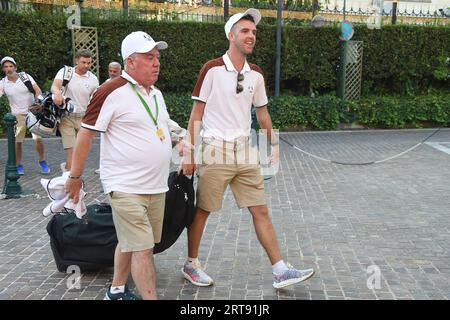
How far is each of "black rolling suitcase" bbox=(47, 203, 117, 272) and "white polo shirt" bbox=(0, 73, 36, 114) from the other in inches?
182

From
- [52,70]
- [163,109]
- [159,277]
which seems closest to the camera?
[163,109]

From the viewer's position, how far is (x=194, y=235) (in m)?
3.97

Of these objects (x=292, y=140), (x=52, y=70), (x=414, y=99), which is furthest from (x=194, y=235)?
(x=414, y=99)

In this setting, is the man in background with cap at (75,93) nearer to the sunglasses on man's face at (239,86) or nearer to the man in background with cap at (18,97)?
the man in background with cap at (18,97)

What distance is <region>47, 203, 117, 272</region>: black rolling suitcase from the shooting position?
4.02 meters

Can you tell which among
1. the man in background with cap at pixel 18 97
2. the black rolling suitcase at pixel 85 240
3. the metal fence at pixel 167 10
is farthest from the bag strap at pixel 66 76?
the metal fence at pixel 167 10

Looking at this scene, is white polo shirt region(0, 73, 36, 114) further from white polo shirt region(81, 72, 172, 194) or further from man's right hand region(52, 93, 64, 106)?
white polo shirt region(81, 72, 172, 194)

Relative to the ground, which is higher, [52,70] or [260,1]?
[260,1]

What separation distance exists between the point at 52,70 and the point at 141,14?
9.59 ft

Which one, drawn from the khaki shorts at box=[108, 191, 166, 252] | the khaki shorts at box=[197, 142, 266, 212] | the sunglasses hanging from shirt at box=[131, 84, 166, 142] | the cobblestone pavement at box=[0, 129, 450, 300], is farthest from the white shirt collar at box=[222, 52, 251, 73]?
the cobblestone pavement at box=[0, 129, 450, 300]

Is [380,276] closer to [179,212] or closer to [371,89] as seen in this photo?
[179,212]

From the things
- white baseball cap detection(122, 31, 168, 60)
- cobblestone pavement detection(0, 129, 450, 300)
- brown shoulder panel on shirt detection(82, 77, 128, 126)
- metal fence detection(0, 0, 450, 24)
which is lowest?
cobblestone pavement detection(0, 129, 450, 300)

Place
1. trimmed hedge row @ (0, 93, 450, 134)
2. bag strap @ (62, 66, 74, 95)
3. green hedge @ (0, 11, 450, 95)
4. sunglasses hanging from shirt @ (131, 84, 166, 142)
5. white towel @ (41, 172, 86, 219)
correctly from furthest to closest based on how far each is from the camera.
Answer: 1. trimmed hedge row @ (0, 93, 450, 134)
2. green hedge @ (0, 11, 450, 95)
3. bag strap @ (62, 66, 74, 95)
4. white towel @ (41, 172, 86, 219)
5. sunglasses hanging from shirt @ (131, 84, 166, 142)

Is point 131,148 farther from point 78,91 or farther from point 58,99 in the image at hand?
point 78,91
